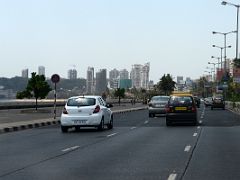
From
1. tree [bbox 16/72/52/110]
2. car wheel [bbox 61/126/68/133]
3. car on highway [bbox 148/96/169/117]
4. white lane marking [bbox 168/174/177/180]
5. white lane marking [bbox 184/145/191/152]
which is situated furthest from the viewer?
tree [bbox 16/72/52/110]

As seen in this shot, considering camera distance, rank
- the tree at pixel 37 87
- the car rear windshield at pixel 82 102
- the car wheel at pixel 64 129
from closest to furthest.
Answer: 1. the car rear windshield at pixel 82 102
2. the car wheel at pixel 64 129
3. the tree at pixel 37 87

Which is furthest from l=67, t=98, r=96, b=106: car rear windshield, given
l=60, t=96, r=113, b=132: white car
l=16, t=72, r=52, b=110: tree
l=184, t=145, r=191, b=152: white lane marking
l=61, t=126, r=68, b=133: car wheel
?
l=16, t=72, r=52, b=110: tree

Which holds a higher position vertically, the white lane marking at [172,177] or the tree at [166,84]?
the tree at [166,84]

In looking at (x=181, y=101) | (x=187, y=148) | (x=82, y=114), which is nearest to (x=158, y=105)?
(x=181, y=101)

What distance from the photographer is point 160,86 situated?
176 m

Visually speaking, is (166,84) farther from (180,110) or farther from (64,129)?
(64,129)

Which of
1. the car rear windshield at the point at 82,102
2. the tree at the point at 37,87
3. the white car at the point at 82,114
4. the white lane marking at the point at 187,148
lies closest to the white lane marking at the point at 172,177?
the white lane marking at the point at 187,148

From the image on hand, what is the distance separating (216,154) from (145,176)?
499cm

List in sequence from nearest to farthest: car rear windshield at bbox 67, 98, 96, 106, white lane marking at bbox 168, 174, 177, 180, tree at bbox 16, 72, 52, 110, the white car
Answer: white lane marking at bbox 168, 174, 177, 180 < the white car < car rear windshield at bbox 67, 98, 96, 106 < tree at bbox 16, 72, 52, 110

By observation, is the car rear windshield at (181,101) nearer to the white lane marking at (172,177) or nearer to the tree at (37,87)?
the white lane marking at (172,177)

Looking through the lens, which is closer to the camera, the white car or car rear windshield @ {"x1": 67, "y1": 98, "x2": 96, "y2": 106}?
the white car

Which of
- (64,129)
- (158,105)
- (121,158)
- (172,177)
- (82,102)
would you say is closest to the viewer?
(172,177)

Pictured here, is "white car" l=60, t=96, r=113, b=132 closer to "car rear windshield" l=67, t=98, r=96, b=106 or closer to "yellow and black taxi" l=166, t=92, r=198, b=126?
"car rear windshield" l=67, t=98, r=96, b=106

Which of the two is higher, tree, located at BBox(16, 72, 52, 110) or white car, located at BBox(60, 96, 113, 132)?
tree, located at BBox(16, 72, 52, 110)
